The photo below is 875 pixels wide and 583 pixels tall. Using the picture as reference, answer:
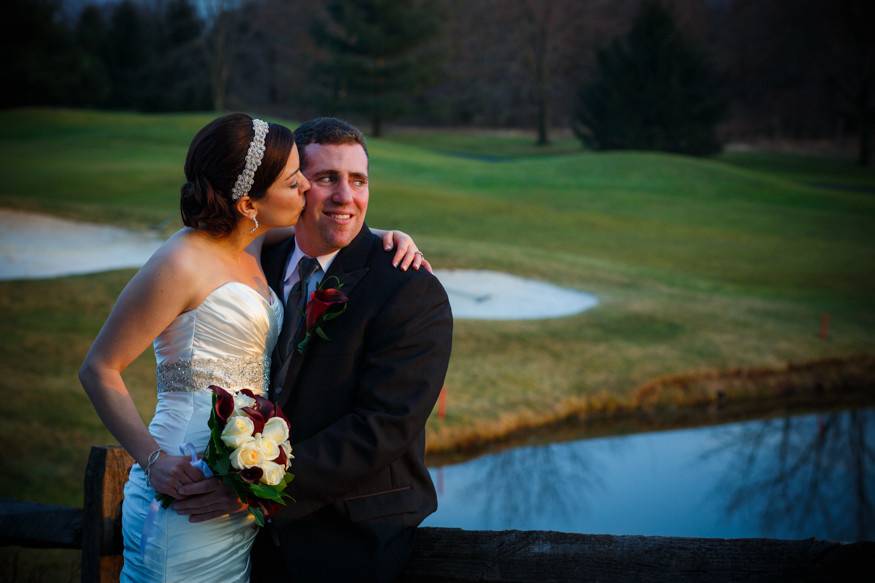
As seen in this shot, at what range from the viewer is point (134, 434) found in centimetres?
262

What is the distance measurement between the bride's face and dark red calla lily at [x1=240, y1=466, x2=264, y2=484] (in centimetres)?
91

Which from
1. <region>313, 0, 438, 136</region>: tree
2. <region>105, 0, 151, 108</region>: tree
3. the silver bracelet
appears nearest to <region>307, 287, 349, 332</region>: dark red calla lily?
the silver bracelet

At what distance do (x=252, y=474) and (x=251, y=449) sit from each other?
0.07 m

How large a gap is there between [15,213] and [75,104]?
1358 inches

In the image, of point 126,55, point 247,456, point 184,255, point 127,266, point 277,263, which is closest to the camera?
point 247,456

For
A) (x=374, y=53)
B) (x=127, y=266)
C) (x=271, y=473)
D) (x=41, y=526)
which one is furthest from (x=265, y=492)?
(x=374, y=53)

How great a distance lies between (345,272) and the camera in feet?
9.38

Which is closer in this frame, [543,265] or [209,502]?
[209,502]

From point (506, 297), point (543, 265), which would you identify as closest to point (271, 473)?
point (506, 297)

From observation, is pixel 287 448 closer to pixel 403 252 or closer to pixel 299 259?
pixel 403 252

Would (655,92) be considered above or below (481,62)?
below

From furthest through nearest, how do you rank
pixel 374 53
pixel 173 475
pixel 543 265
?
pixel 374 53 < pixel 543 265 < pixel 173 475

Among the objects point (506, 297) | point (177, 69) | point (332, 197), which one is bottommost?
point (506, 297)

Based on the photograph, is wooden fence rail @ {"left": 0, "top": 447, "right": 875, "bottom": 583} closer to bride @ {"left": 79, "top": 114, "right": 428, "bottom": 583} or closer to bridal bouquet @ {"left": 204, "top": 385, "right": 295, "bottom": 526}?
bride @ {"left": 79, "top": 114, "right": 428, "bottom": 583}
